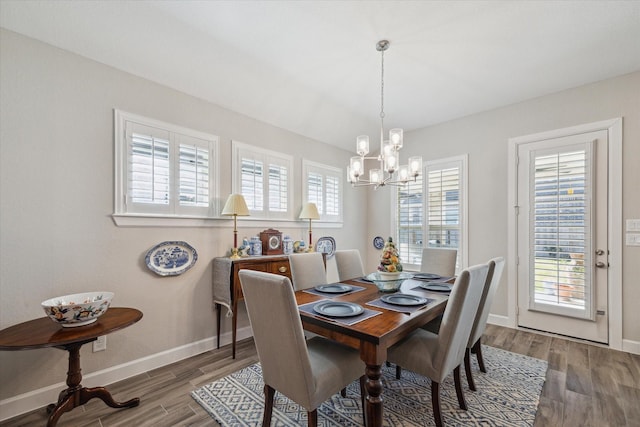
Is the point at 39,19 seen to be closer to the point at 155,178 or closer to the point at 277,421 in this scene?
the point at 155,178

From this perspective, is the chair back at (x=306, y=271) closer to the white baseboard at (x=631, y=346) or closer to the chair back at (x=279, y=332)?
the chair back at (x=279, y=332)

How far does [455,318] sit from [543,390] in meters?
1.32

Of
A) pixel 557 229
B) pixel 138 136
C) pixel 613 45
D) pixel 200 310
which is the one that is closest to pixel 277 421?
pixel 200 310

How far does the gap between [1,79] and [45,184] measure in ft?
2.38

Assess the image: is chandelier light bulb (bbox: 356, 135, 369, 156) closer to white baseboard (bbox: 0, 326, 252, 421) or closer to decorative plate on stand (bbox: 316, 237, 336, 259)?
decorative plate on stand (bbox: 316, 237, 336, 259)

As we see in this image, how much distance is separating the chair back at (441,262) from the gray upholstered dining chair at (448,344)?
137 cm

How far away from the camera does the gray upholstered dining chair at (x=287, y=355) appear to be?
1.38 m

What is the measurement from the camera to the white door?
2.98 metres

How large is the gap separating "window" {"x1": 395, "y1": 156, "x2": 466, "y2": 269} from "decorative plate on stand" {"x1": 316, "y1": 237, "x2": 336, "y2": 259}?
3.65ft

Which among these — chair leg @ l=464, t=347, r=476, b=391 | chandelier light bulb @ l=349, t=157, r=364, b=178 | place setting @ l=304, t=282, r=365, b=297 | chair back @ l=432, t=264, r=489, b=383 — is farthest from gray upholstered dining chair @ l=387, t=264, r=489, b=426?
chandelier light bulb @ l=349, t=157, r=364, b=178

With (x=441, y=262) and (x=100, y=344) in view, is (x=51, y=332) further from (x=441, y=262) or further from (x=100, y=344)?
(x=441, y=262)

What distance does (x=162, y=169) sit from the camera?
2.62m

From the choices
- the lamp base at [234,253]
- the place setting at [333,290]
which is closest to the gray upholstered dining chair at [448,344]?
the place setting at [333,290]

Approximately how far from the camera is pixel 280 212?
3676 millimetres
